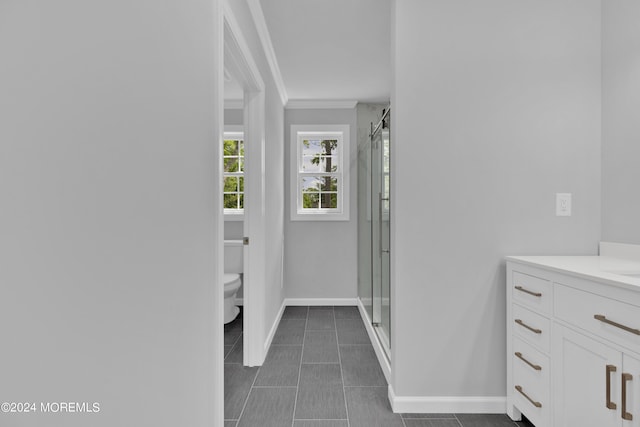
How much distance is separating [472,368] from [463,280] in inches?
20.0

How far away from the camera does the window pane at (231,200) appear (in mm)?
4352

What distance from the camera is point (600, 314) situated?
129 centimetres

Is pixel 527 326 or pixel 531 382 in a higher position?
pixel 527 326

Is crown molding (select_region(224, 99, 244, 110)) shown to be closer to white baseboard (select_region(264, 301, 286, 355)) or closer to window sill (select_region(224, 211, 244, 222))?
window sill (select_region(224, 211, 244, 222))

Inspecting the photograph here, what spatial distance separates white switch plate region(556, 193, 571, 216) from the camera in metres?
1.97

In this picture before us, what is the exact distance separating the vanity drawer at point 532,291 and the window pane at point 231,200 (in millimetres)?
3325

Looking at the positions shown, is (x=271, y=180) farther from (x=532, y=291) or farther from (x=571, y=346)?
(x=571, y=346)

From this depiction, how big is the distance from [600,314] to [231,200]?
3819 mm

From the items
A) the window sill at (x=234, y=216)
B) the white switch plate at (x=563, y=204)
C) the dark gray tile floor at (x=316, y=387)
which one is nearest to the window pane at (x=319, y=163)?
the window sill at (x=234, y=216)

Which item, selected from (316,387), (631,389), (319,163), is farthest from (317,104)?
(631,389)

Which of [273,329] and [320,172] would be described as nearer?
[273,329]

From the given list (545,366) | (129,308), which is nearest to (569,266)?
(545,366)

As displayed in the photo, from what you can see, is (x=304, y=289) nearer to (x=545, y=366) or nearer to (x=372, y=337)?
(x=372, y=337)

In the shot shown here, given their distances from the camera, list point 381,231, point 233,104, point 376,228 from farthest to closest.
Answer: point 233,104
point 376,228
point 381,231
